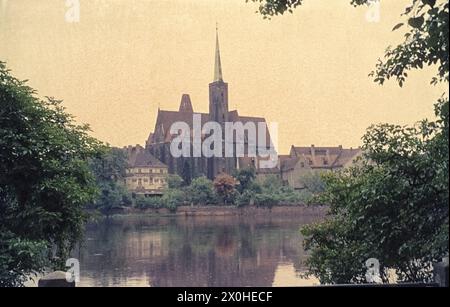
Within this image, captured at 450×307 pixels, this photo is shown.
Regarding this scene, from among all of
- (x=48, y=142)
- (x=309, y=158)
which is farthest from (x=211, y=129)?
(x=48, y=142)

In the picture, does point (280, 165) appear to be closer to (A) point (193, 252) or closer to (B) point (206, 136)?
(B) point (206, 136)

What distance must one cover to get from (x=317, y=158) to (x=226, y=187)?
1.49 meters

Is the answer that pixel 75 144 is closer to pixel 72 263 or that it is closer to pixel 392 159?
pixel 72 263

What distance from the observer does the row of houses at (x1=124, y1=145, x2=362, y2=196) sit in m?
5.94

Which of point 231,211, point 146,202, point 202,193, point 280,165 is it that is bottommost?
point 231,211

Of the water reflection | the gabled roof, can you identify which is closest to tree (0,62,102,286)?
the water reflection

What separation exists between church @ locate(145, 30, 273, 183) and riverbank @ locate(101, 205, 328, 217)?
0.54 metres

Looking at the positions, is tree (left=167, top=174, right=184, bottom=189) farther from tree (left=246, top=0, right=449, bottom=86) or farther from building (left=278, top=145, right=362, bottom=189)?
tree (left=246, top=0, right=449, bottom=86)

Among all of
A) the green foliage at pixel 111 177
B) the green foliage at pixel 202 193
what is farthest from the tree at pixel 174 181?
the green foliage at pixel 111 177

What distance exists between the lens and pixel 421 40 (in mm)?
3639

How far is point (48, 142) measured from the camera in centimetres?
517

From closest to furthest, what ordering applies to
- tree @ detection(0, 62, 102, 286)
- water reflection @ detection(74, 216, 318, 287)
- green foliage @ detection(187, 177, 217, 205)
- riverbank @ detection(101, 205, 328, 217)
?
tree @ detection(0, 62, 102, 286)
water reflection @ detection(74, 216, 318, 287)
riverbank @ detection(101, 205, 328, 217)
green foliage @ detection(187, 177, 217, 205)

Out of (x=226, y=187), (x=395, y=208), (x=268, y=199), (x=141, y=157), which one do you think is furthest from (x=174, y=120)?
(x=395, y=208)

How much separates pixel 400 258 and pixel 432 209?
60 centimetres
